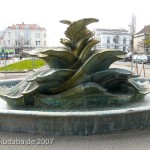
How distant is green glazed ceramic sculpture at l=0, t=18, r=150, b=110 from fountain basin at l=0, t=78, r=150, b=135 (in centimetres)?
93

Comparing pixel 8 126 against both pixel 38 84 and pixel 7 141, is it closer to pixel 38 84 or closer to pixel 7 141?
pixel 7 141

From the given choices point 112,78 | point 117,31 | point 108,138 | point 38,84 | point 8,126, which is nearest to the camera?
point 108,138

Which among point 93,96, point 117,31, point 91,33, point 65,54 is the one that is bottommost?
point 93,96

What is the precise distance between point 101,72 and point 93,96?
660mm

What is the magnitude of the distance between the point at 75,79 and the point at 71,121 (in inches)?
56.5

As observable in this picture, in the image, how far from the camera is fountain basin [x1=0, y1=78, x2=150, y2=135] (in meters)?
5.13

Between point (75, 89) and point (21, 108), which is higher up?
point (75, 89)

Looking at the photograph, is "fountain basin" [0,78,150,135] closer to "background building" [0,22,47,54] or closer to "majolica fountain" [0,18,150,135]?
"majolica fountain" [0,18,150,135]

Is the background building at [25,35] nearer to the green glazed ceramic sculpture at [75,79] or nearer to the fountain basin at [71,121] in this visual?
the green glazed ceramic sculpture at [75,79]

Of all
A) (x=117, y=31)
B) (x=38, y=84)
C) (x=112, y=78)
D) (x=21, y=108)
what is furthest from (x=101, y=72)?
(x=117, y=31)

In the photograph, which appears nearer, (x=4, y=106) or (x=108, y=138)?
(x=108, y=138)

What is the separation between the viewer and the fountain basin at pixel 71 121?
5129 mm

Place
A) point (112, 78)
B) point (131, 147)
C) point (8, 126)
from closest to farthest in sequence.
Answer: point (131, 147) < point (8, 126) < point (112, 78)

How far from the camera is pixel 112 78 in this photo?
6711 millimetres
